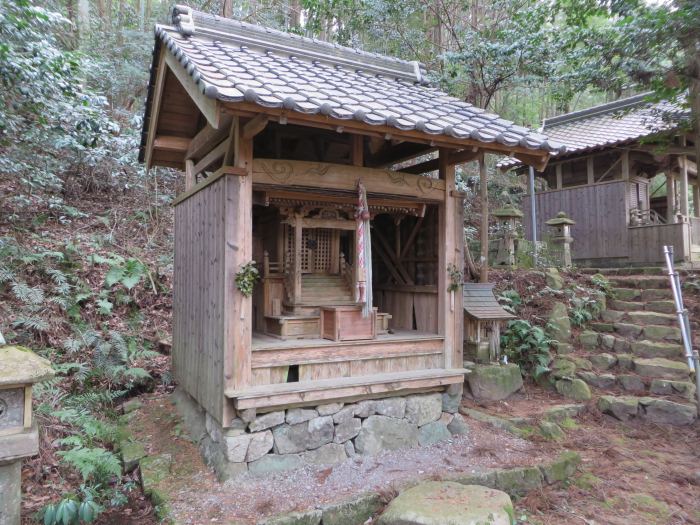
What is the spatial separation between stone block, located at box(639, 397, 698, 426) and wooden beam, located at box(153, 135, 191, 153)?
7.79 metres

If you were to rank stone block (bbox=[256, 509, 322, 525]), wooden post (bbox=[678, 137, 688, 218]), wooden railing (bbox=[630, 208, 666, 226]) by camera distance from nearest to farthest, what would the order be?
stone block (bbox=[256, 509, 322, 525]), wooden post (bbox=[678, 137, 688, 218]), wooden railing (bbox=[630, 208, 666, 226])

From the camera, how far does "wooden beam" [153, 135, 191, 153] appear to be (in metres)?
6.61

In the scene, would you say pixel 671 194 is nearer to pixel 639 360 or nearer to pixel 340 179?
pixel 639 360

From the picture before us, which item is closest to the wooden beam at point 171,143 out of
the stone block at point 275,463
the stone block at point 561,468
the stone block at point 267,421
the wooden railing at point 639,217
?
the stone block at point 267,421

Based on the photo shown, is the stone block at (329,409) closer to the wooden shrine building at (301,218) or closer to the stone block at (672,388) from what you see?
the wooden shrine building at (301,218)

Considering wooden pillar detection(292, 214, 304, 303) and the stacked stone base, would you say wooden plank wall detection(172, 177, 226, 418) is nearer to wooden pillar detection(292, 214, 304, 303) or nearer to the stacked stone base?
the stacked stone base

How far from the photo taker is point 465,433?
5949 mm

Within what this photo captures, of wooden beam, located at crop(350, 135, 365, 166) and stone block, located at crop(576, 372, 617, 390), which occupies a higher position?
wooden beam, located at crop(350, 135, 365, 166)

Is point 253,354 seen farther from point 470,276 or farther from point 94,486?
point 470,276

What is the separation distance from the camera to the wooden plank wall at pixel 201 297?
192 inches

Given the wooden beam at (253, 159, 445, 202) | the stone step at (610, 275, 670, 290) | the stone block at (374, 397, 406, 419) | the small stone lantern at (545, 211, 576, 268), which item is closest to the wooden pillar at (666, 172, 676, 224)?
the small stone lantern at (545, 211, 576, 268)

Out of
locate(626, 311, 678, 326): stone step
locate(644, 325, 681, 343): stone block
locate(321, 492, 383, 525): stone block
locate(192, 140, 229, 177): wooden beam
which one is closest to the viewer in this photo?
locate(321, 492, 383, 525): stone block

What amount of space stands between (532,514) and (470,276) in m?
5.75

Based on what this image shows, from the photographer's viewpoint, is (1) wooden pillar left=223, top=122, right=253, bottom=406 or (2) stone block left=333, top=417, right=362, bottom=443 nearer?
(1) wooden pillar left=223, top=122, right=253, bottom=406
